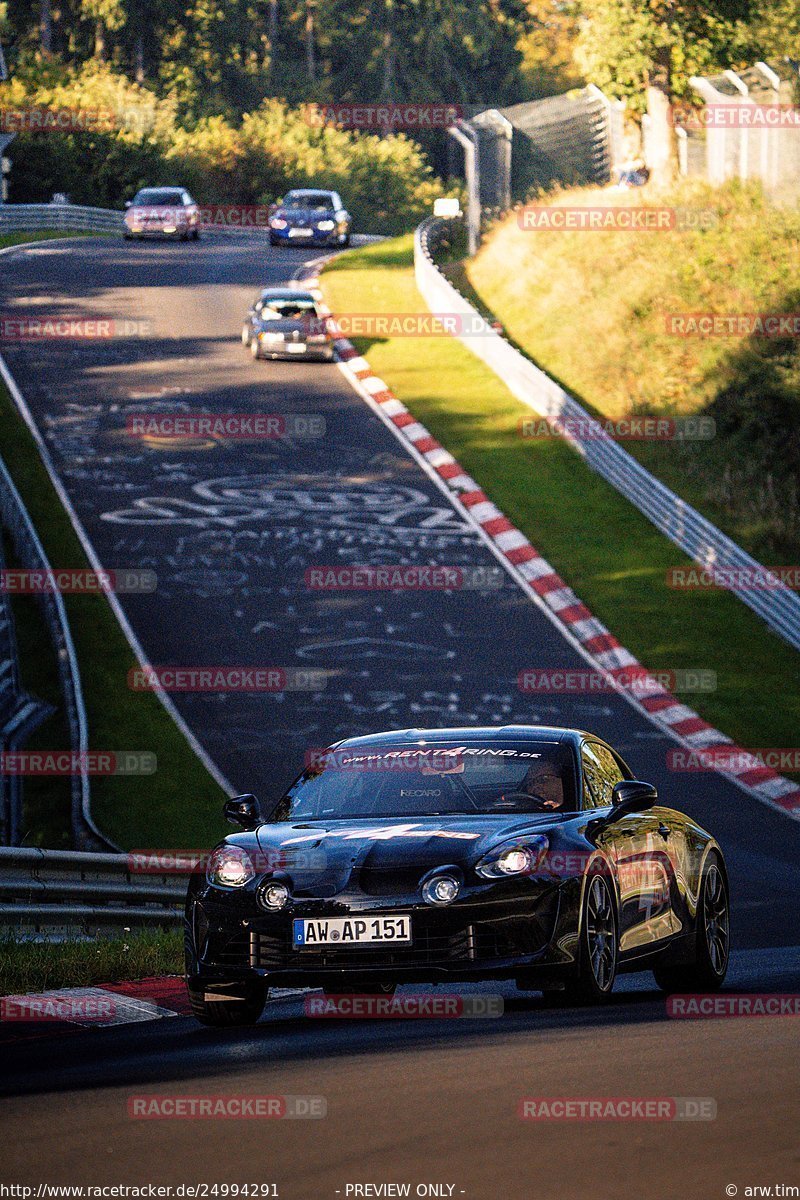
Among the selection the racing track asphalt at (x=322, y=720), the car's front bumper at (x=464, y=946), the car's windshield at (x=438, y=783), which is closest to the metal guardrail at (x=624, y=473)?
the racing track asphalt at (x=322, y=720)

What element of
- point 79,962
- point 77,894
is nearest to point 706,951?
point 79,962

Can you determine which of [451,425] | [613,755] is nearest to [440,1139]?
[613,755]

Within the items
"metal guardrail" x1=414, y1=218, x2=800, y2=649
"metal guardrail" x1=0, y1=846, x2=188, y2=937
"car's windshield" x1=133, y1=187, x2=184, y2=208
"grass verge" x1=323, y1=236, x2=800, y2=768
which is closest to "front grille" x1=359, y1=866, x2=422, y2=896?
"metal guardrail" x1=0, y1=846, x2=188, y2=937

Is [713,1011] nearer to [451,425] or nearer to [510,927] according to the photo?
[510,927]

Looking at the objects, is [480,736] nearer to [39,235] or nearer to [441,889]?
[441,889]

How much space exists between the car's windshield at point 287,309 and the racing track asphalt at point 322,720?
109cm

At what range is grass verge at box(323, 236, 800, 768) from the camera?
79.4ft

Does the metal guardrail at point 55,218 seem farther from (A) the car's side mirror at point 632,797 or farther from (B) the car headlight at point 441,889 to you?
(B) the car headlight at point 441,889

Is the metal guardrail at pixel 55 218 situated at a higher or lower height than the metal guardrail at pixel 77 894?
lower

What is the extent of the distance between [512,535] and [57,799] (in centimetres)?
1007

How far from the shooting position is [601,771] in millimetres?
10102

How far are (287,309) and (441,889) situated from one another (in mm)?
32450

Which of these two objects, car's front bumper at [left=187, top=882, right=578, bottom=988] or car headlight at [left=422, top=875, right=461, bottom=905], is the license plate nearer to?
car's front bumper at [left=187, top=882, right=578, bottom=988]

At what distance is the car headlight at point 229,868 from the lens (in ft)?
29.0
